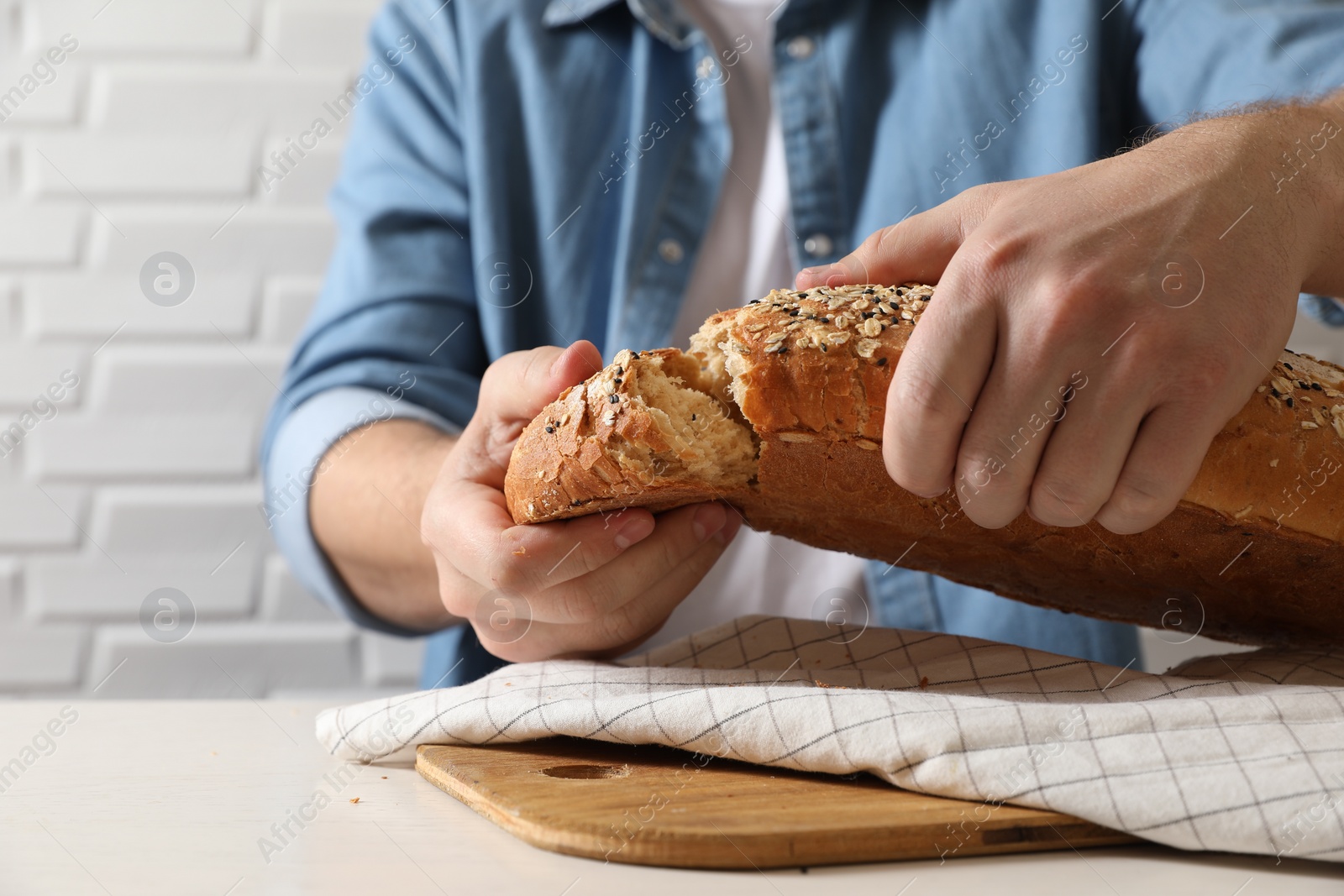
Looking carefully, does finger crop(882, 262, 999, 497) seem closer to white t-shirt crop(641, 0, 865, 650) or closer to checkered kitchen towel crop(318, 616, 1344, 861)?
checkered kitchen towel crop(318, 616, 1344, 861)

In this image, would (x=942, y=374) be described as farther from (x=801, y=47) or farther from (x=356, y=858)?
(x=801, y=47)

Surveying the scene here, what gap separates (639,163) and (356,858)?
1137 mm

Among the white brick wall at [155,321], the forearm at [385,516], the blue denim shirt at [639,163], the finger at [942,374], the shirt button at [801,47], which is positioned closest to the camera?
the finger at [942,374]

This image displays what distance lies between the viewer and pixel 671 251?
1473 millimetres

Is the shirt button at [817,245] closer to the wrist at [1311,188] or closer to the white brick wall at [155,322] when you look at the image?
the wrist at [1311,188]

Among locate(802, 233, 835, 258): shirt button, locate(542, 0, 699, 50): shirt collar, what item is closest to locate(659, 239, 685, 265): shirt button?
locate(802, 233, 835, 258): shirt button

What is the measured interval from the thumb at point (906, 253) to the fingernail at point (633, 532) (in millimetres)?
261

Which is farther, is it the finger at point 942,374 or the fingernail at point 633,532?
the fingernail at point 633,532

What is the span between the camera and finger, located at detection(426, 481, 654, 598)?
2.88 ft

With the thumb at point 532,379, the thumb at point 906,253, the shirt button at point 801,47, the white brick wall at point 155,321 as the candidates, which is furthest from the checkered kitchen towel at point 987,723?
the white brick wall at point 155,321

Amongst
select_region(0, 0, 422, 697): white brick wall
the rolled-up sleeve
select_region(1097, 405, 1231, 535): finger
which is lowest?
select_region(0, 0, 422, 697): white brick wall

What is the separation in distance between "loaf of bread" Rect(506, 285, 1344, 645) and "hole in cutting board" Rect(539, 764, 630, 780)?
22 cm

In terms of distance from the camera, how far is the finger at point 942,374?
2.29ft

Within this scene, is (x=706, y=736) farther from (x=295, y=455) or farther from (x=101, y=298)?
(x=101, y=298)
